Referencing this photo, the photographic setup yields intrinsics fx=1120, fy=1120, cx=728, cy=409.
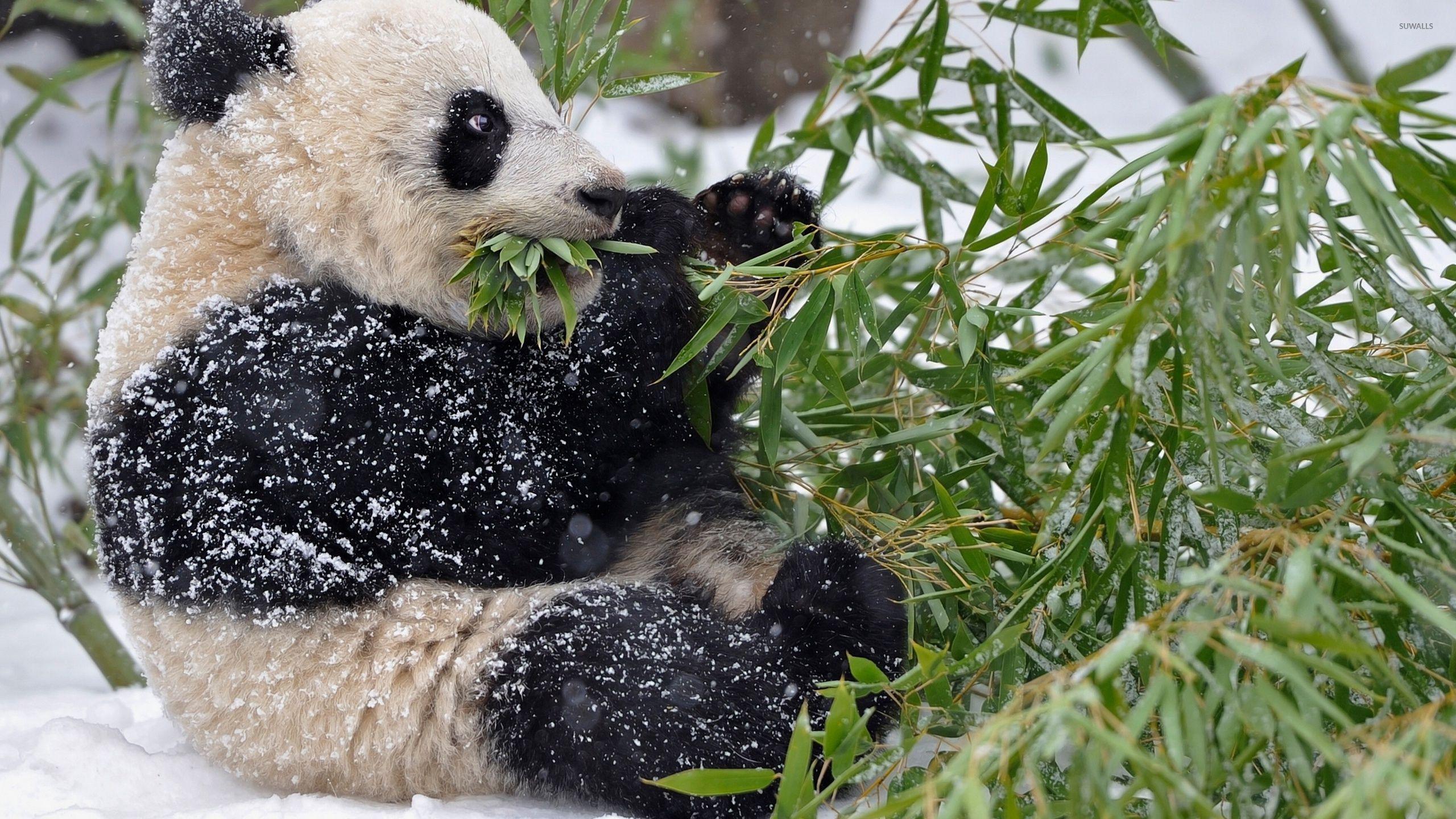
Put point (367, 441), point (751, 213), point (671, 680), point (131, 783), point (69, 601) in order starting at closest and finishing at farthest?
point (671, 680)
point (367, 441)
point (131, 783)
point (751, 213)
point (69, 601)

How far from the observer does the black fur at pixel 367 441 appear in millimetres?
1556

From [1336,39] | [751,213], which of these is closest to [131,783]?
[751,213]

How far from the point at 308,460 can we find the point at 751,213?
0.83 m

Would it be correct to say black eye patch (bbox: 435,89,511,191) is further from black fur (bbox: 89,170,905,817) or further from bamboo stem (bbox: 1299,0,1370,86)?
bamboo stem (bbox: 1299,0,1370,86)

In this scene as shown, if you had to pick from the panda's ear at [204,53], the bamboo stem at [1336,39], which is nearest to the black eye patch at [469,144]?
the panda's ear at [204,53]

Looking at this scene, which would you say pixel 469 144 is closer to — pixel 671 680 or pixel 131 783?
pixel 671 680

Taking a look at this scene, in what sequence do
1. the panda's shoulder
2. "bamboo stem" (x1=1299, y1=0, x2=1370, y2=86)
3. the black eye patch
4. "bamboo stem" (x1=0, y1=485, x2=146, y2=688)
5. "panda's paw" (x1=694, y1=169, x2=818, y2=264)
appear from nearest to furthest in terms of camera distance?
the panda's shoulder
the black eye patch
"panda's paw" (x1=694, y1=169, x2=818, y2=264)
"bamboo stem" (x1=0, y1=485, x2=146, y2=688)
"bamboo stem" (x1=1299, y1=0, x2=1370, y2=86)

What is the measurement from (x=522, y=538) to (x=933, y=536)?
2.12 feet

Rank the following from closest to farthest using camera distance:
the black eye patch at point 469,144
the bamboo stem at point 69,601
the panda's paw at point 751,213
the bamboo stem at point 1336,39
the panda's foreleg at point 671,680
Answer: the panda's foreleg at point 671,680, the black eye patch at point 469,144, the panda's paw at point 751,213, the bamboo stem at point 69,601, the bamboo stem at point 1336,39

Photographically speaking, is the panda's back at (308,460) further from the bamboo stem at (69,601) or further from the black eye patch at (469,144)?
the bamboo stem at (69,601)

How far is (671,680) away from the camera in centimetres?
150

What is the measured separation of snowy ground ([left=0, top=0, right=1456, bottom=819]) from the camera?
1.63 metres

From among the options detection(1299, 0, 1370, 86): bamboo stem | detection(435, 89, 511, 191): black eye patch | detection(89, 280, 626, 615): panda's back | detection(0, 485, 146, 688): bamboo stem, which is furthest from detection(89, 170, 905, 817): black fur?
detection(1299, 0, 1370, 86): bamboo stem

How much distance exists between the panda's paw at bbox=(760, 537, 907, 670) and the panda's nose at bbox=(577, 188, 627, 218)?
0.59 metres
